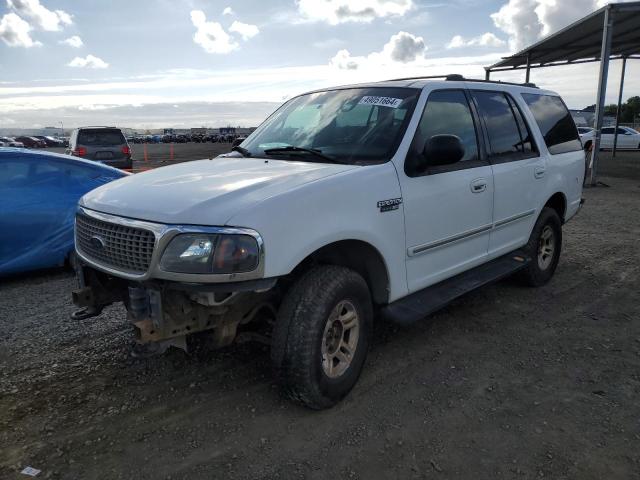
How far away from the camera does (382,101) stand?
3.85m

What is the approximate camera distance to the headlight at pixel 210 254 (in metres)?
2.60

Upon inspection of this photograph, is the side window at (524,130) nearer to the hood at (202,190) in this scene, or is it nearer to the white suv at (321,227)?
the white suv at (321,227)

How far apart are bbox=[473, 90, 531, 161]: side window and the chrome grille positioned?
117 inches

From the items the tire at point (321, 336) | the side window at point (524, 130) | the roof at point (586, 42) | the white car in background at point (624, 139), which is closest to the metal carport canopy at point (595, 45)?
the roof at point (586, 42)

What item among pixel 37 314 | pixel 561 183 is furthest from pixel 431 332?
pixel 37 314

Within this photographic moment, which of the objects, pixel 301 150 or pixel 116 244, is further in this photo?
pixel 301 150

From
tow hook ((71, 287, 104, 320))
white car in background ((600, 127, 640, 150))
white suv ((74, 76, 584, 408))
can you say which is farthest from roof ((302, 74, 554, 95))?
white car in background ((600, 127, 640, 150))

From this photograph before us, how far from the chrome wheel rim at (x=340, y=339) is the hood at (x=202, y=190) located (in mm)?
843

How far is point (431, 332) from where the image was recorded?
14.1 ft

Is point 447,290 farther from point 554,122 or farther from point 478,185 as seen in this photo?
point 554,122

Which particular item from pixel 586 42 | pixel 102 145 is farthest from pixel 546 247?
pixel 586 42

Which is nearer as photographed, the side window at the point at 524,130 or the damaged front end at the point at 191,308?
the damaged front end at the point at 191,308

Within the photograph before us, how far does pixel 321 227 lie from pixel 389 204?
2.02 ft

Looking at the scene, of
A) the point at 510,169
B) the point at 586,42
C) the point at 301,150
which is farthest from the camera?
the point at 586,42
